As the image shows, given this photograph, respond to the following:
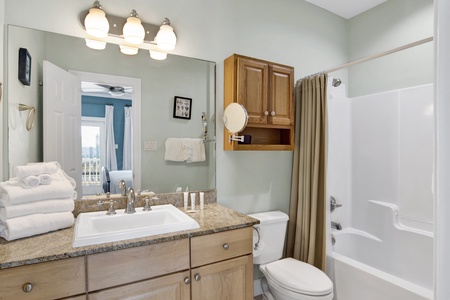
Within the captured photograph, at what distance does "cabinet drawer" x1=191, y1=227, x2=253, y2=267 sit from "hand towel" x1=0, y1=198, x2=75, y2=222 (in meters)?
0.70

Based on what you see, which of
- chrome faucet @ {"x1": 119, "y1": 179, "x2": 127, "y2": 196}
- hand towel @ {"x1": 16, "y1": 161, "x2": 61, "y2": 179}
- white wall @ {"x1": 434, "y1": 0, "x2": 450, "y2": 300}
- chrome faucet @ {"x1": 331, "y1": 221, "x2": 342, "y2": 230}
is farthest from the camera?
chrome faucet @ {"x1": 331, "y1": 221, "x2": 342, "y2": 230}

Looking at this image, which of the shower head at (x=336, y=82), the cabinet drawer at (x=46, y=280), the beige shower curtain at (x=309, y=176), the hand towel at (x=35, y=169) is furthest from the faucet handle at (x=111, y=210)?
the shower head at (x=336, y=82)

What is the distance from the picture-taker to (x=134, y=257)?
123 cm

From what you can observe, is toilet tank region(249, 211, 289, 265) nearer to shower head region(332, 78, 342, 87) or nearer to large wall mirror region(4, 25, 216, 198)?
large wall mirror region(4, 25, 216, 198)

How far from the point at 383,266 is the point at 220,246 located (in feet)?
6.15

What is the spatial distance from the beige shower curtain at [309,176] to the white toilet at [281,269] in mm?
182

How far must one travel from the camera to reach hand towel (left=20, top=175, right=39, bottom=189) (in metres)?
1.25

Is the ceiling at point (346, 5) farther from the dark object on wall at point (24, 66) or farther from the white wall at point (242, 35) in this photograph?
the dark object on wall at point (24, 66)

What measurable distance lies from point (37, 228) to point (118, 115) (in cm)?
82

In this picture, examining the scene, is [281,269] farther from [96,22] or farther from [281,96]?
[96,22]

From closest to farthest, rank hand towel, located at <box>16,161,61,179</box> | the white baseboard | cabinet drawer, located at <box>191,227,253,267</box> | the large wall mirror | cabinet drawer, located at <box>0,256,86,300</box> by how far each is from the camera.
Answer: cabinet drawer, located at <box>0,256,86,300</box>, hand towel, located at <box>16,161,61,179</box>, cabinet drawer, located at <box>191,227,253,267</box>, the large wall mirror, the white baseboard

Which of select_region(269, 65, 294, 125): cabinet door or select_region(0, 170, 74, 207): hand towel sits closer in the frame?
select_region(0, 170, 74, 207): hand towel

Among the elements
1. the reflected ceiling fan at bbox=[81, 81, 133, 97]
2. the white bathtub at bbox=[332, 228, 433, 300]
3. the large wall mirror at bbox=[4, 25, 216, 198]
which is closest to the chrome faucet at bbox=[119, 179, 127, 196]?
the large wall mirror at bbox=[4, 25, 216, 198]

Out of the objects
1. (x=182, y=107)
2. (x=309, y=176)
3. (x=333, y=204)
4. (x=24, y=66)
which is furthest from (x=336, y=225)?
(x=24, y=66)
